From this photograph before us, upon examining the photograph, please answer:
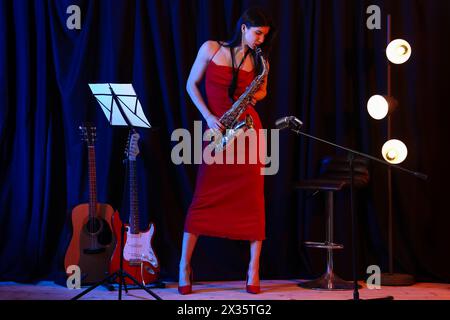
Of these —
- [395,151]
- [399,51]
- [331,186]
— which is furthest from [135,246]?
[399,51]

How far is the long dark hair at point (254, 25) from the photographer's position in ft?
14.8

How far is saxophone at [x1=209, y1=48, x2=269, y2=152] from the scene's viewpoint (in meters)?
4.58

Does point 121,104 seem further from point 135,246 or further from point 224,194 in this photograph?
point 135,246

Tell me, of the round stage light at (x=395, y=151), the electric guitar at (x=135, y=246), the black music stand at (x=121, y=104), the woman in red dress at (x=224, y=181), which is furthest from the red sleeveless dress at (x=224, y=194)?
the round stage light at (x=395, y=151)

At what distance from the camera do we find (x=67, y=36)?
516 cm

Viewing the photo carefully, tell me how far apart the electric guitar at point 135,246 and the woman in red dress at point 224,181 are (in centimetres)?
29

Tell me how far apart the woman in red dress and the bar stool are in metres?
0.45

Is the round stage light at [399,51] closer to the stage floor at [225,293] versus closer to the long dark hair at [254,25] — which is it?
the long dark hair at [254,25]

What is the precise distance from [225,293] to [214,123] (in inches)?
49.0

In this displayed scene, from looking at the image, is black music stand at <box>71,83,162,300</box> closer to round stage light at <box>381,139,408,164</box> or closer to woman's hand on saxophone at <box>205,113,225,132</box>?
woman's hand on saxophone at <box>205,113,225,132</box>

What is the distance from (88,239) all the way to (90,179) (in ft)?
1.48
